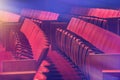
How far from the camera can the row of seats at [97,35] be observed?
0.78 metres

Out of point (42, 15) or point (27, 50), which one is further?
point (42, 15)

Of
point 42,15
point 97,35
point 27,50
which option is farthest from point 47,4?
point 97,35

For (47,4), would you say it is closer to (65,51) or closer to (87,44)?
(65,51)

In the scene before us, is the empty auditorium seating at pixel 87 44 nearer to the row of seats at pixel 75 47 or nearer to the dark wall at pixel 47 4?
the row of seats at pixel 75 47

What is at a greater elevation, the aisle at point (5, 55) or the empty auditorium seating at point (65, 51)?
the empty auditorium seating at point (65, 51)

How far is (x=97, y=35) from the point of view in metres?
0.94

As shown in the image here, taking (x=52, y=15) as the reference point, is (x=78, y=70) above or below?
below

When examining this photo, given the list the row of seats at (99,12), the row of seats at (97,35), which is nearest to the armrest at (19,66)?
the row of seats at (97,35)

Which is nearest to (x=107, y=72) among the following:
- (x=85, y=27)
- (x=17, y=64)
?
(x=17, y=64)

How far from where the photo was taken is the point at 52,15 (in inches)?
69.9

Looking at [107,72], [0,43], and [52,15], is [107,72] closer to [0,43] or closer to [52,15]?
Result: [0,43]

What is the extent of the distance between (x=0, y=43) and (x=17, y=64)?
3.30ft

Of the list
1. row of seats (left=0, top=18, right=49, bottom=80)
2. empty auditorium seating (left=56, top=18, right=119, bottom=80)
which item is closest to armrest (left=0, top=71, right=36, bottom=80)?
row of seats (left=0, top=18, right=49, bottom=80)

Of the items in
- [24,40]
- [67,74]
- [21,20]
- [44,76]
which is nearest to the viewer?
[44,76]
